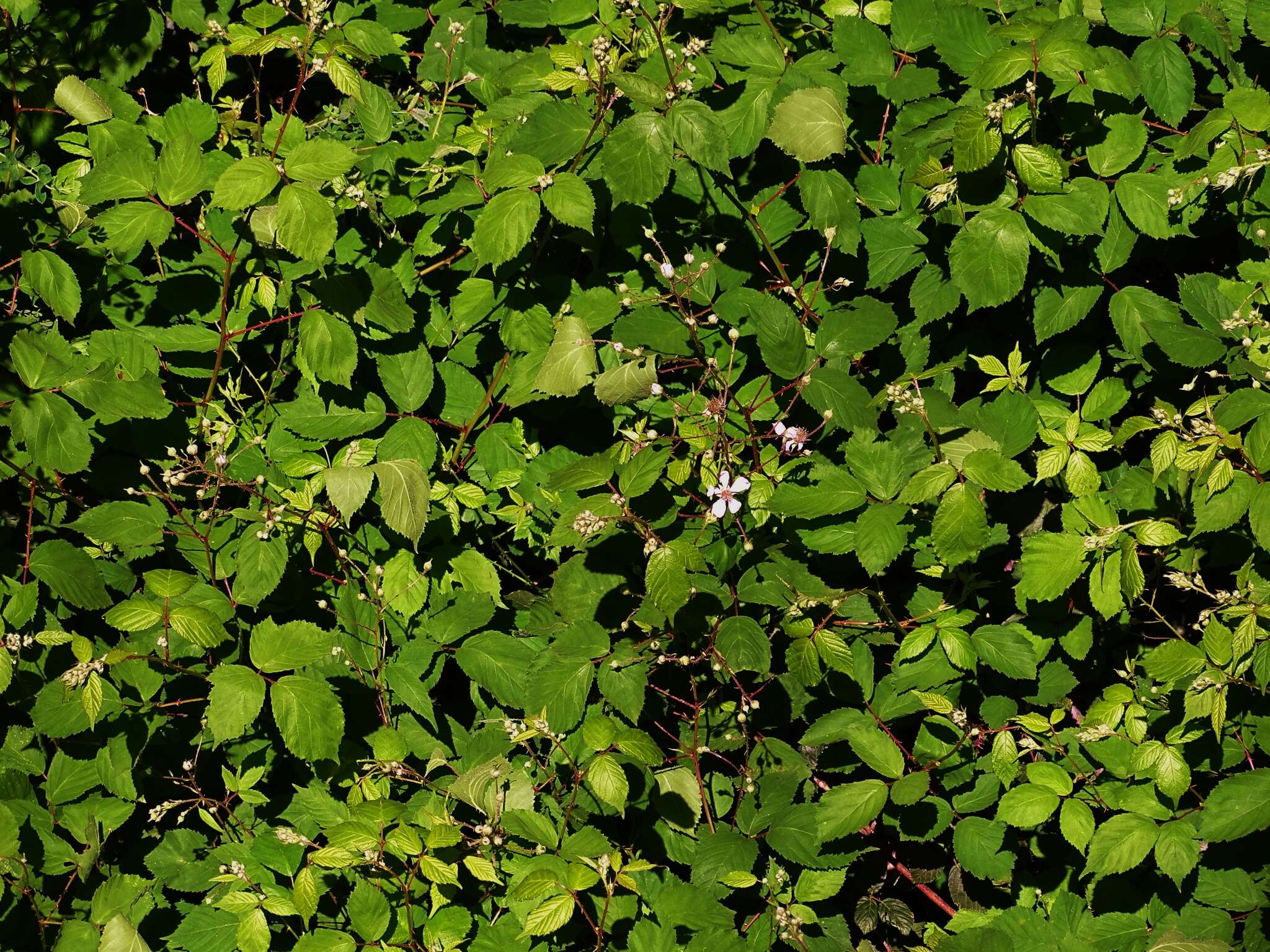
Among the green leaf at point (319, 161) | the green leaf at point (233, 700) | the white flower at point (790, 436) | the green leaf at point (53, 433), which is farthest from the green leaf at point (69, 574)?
the white flower at point (790, 436)

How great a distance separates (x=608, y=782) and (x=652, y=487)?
0.74m

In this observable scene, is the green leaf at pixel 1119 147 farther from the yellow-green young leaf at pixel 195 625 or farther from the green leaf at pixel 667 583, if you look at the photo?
the yellow-green young leaf at pixel 195 625

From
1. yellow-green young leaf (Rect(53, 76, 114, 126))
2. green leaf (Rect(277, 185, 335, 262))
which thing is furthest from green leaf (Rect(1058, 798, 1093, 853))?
yellow-green young leaf (Rect(53, 76, 114, 126))

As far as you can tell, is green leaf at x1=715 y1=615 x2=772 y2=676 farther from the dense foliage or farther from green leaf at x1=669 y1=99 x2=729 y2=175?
green leaf at x1=669 y1=99 x2=729 y2=175

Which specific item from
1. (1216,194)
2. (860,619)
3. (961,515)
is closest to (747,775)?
(860,619)

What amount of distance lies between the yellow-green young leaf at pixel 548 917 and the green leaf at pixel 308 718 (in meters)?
0.60

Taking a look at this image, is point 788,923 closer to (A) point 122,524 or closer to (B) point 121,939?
(B) point 121,939

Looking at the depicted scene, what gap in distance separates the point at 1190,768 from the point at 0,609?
3084mm

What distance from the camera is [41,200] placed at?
9.21 ft

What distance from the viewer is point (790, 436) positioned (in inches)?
96.0

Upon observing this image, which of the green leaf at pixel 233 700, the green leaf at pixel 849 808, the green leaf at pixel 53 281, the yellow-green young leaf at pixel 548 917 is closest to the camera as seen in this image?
the yellow-green young leaf at pixel 548 917

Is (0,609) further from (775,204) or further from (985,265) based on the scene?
(985,265)

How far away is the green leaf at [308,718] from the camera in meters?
2.31

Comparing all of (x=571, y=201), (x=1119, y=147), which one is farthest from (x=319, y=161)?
(x=1119, y=147)
